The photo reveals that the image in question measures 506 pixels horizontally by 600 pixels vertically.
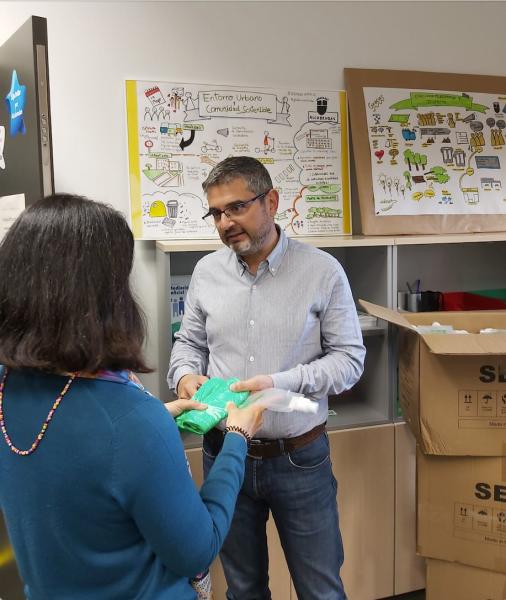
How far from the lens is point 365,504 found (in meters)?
2.33

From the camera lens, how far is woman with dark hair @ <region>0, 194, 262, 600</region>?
867 mm

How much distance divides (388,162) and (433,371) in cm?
101

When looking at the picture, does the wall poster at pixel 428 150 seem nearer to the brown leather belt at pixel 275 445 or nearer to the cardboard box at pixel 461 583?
the brown leather belt at pixel 275 445

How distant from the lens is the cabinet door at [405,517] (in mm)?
2352

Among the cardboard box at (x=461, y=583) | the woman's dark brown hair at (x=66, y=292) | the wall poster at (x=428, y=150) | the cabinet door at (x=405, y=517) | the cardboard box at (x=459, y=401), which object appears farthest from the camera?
the wall poster at (x=428, y=150)

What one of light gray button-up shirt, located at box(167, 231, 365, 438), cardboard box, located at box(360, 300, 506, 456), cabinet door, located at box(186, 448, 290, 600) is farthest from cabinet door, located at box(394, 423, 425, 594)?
light gray button-up shirt, located at box(167, 231, 365, 438)

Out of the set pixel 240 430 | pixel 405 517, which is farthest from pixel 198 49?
pixel 405 517

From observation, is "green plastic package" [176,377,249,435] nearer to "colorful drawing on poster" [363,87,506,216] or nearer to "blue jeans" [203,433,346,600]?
"blue jeans" [203,433,346,600]

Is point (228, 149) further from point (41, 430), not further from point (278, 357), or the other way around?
point (41, 430)

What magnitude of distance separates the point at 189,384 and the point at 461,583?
1.36 metres

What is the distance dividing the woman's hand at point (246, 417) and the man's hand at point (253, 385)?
0.12m

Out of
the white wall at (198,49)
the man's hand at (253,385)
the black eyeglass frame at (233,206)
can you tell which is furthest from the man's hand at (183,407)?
the white wall at (198,49)

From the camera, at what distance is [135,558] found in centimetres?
95

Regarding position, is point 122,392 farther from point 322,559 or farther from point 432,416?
point 432,416
